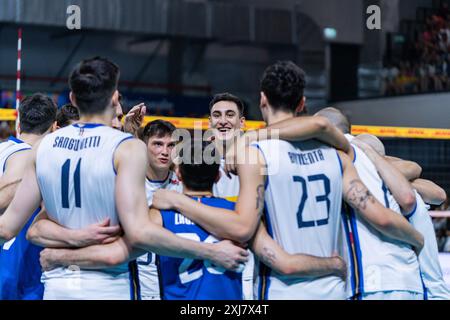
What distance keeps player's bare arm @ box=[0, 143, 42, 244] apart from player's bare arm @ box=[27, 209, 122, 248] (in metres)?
0.08

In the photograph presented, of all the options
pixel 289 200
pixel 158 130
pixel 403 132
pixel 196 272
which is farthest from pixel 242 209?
pixel 403 132

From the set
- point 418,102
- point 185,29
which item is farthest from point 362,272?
point 185,29

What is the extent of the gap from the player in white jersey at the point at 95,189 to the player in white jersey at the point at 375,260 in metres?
0.70

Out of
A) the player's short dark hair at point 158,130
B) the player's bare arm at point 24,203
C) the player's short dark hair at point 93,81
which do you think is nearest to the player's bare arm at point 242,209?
the player's short dark hair at point 93,81

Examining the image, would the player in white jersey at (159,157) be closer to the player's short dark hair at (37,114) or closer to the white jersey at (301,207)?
the player's short dark hair at (37,114)

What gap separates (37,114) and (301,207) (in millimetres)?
2012

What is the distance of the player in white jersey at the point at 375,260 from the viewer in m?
4.15

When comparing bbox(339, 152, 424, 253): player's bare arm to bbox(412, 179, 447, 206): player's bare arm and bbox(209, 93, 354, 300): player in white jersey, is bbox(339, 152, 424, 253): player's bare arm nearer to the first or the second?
bbox(209, 93, 354, 300): player in white jersey

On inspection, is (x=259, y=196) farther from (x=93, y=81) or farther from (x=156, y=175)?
(x=156, y=175)

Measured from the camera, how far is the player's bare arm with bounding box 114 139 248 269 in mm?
3625

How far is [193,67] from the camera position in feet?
73.6

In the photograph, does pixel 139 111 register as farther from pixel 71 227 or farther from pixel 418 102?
pixel 418 102

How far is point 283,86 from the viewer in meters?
3.86

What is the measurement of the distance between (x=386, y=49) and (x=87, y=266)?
17.8 m
